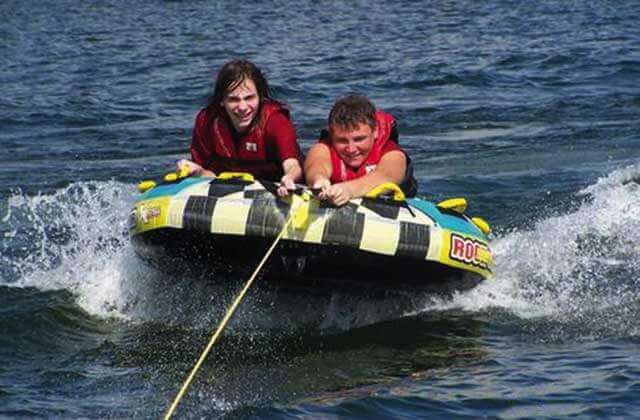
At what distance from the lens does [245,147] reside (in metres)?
8.01

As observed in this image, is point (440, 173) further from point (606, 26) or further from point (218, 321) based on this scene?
point (606, 26)

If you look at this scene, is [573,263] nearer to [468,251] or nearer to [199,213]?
[468,251]

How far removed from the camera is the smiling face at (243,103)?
25.4 feet

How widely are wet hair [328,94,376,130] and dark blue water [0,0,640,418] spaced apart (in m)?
1.02

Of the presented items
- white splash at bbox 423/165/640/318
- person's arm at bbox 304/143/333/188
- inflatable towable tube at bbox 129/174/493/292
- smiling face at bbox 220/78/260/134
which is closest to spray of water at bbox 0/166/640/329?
white splash at bbox 423/165/640/318

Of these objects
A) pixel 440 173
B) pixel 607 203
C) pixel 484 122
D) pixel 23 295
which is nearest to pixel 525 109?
pixel 484 122

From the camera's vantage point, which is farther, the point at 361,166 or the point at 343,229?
the point at 361,166

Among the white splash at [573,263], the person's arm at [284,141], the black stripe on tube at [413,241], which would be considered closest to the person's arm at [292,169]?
the person's arm at [284,141]

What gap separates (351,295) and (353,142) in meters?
0.89

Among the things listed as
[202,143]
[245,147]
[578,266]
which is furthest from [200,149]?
[578,266]

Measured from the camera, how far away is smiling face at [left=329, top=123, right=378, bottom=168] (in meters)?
7.50

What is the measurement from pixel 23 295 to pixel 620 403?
4.16m

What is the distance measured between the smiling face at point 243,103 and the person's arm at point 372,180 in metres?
0.79

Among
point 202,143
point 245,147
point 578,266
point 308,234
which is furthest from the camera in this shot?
point 578,266
